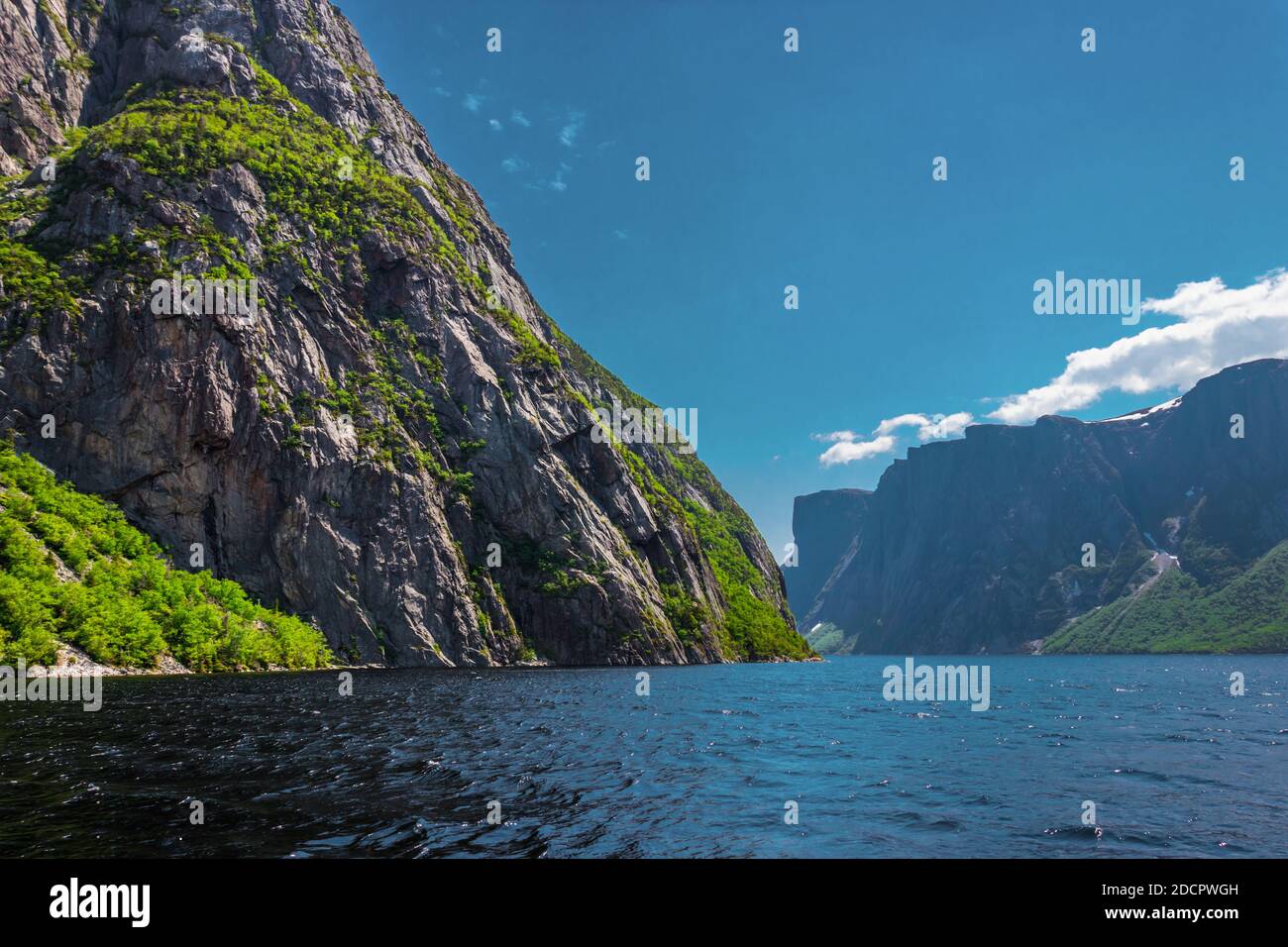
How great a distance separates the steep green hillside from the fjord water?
12.3 meters

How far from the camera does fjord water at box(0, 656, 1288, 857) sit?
53.0 feet

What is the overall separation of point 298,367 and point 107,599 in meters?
45.1

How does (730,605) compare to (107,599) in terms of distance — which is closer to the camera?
(107,599)

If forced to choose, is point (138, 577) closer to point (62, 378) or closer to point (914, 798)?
point (62, 378)

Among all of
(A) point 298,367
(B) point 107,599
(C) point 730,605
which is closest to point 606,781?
(B) point 107,599

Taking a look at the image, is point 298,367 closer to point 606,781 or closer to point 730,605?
point 606,781

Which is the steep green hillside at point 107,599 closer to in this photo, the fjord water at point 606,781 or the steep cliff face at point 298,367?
the steep cliff face at point 298,367

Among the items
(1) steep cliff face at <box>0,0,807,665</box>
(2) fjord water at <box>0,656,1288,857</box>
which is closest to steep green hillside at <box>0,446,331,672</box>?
(1) steep cliff face at <box>0,0,807,665</box>

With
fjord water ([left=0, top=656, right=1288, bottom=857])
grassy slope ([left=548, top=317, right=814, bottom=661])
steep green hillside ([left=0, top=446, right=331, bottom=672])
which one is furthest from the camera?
grassy slope ([left=548, top=317, right=814, bottom=661])

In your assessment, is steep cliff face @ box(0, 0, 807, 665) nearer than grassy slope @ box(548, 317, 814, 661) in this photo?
Yes

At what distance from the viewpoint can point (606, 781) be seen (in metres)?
23.1

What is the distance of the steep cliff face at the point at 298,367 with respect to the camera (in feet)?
269

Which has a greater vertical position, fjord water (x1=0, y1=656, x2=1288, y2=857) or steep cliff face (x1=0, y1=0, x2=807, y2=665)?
steep cliff face (x1=0, y1=0, x2=807, y2=665)

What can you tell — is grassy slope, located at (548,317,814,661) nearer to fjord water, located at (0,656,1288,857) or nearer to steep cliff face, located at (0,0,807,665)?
steep cliff face, located at (0,0,807,665)
